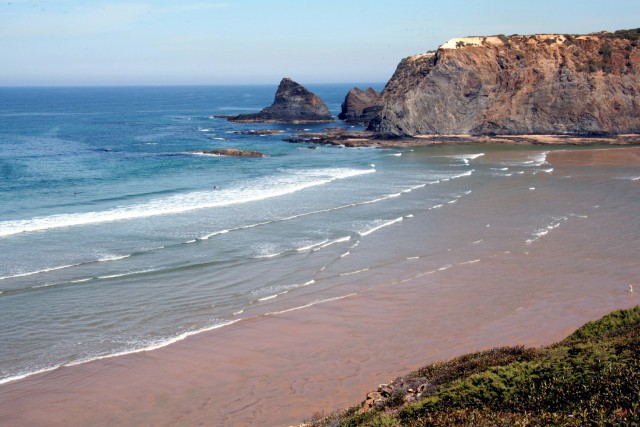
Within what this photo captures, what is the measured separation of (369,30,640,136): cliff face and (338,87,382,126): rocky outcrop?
21068 mm

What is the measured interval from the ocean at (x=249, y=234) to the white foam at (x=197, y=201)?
13 cm

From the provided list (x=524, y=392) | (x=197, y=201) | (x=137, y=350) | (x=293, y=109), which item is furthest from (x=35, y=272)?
(x=293, y=109)

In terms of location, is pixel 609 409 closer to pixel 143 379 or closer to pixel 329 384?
pixel 329 384

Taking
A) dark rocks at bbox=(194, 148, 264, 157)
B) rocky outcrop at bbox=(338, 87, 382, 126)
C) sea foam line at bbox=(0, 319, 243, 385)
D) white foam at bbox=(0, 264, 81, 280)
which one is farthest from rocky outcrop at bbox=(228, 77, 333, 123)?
sea foam line at bbox=(0, 319, 243, 385)

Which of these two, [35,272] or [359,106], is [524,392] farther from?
[359,106]

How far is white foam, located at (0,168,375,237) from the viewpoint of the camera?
96.8 feet

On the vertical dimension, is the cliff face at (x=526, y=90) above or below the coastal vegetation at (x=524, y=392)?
above

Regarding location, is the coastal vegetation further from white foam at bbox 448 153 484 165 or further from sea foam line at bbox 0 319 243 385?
white foam at bbox 448 153 484 165

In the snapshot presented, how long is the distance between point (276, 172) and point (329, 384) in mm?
32239

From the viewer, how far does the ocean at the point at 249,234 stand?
18.8 meters

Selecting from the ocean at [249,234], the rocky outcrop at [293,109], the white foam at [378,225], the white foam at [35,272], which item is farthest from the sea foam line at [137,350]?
the rocky outcrop at [293,109]

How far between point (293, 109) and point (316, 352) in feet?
254

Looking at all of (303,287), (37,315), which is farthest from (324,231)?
(37,315)

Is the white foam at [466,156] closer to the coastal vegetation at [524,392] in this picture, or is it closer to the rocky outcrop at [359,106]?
the rocky outcrop at [359,106]
